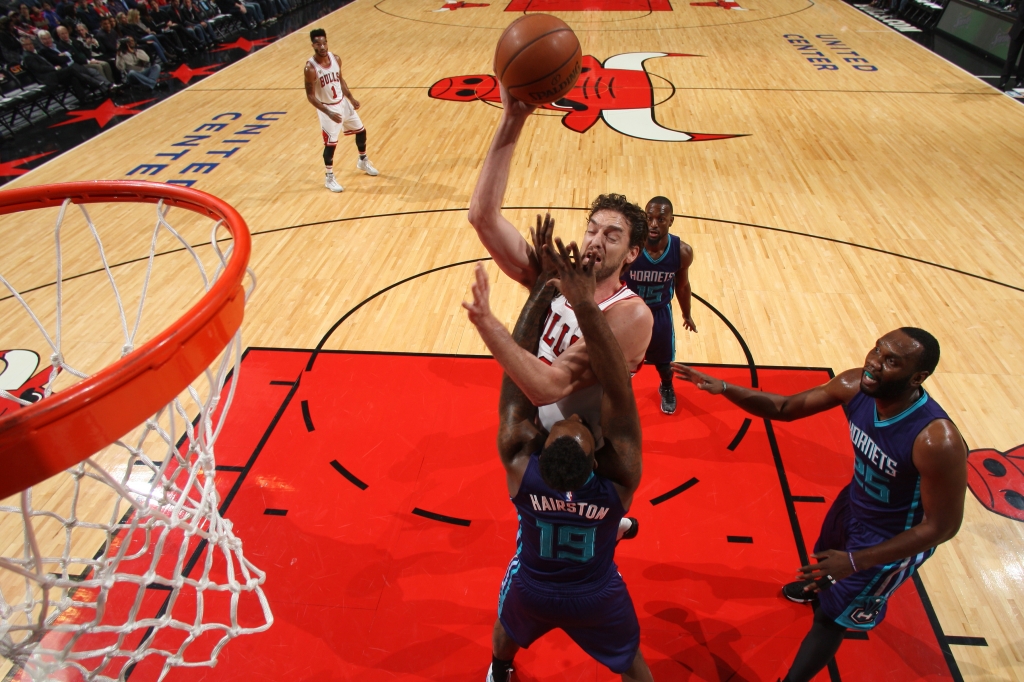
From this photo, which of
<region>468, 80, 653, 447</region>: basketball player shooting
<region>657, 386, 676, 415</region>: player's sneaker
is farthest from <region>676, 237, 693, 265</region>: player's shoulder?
<region>468, 80, 653, 447</region>: basketball player shooting

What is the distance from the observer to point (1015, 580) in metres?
3.42

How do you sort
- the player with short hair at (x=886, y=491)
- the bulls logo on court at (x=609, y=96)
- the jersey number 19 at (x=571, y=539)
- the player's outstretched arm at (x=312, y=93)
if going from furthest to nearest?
1. the bulls logo on court at (x=609, y=96)
2. the player's outstretched arm at (x=312, y=93)
3. the player with short hair at (x=886, y=491)
4. the jersey number 19 at (x=571, y=539)

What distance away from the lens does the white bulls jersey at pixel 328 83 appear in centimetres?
741

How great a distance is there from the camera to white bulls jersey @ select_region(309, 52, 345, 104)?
7.41m

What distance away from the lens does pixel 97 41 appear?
11586 millimetres

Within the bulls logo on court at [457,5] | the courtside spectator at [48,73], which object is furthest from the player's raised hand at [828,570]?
the bulls logo on court at [457,5]

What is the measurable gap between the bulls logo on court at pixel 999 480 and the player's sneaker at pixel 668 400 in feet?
5.90

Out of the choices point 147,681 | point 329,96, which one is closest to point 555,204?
point 329,96

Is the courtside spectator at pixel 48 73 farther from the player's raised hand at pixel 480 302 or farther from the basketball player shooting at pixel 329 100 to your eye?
the player's raised hand at pixel 480 302

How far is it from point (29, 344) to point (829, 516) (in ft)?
19.7

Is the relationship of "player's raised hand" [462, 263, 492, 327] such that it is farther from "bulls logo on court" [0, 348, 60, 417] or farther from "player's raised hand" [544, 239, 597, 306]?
"bulls logo on court" [0, 348, 60, 417]

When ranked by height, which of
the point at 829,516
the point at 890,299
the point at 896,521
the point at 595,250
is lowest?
the point at 890,299

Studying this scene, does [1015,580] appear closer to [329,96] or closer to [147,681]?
[147,681]

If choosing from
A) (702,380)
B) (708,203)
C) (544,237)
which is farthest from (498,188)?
(708,203)
